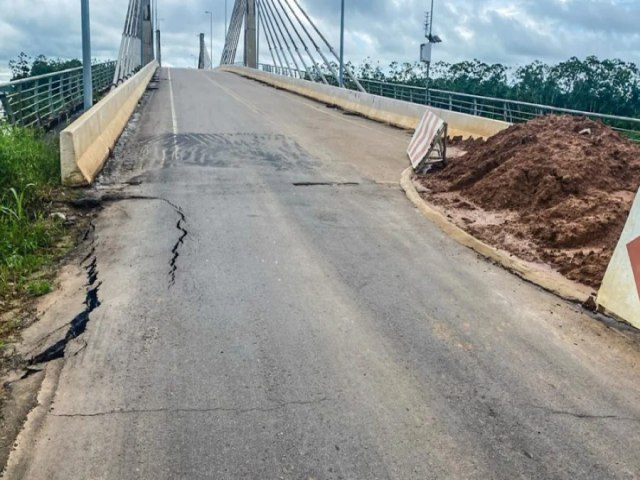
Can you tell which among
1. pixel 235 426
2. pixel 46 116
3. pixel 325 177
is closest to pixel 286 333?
pixel 235 426

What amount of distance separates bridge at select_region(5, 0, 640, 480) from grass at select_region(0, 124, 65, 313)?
336mm

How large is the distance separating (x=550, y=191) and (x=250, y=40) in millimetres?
61543

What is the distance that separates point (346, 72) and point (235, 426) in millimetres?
33261

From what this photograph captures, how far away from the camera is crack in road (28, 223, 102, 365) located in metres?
4.62

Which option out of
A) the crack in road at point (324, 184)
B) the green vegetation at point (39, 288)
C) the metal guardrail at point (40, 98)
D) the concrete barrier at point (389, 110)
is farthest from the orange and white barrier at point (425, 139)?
the green vegetation at point (39, 288)

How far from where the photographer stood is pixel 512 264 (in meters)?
6.95

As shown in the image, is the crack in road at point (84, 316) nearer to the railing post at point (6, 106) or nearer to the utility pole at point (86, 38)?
the railing post at point (6, 106)

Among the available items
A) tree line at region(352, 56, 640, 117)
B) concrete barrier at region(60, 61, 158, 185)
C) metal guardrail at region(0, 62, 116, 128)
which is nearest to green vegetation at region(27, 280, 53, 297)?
concrete barrier at region(60, 61, 158, 185)

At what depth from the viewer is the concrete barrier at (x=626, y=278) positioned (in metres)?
5.11

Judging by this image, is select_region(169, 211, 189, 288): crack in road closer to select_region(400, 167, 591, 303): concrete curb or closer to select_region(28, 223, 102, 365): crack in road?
select_region(28, 223, 102, 365): crack in road

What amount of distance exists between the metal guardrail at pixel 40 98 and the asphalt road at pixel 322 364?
4.84 meters

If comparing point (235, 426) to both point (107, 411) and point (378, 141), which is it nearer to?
point (107, 411)

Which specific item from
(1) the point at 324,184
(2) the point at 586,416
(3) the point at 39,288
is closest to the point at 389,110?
(1) the point at 324,184

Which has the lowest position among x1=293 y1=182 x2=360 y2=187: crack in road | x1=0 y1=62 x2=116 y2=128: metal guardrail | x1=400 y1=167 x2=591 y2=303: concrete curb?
x1=400 y1=167 x2=591 y2=303: concrete curb
